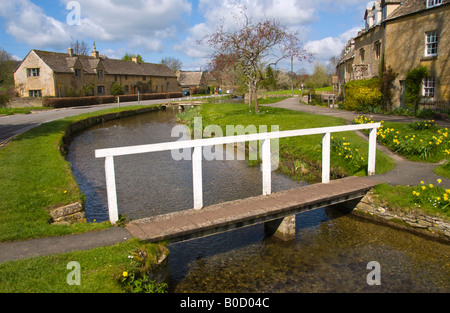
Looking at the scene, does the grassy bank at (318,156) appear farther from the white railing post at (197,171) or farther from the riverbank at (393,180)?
the white railing post at (197,171)

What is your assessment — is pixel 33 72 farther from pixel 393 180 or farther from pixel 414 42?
pixel 393 180

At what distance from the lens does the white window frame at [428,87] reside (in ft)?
77.3

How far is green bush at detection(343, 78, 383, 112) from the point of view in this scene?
26969 millimetres

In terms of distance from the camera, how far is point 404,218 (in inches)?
333

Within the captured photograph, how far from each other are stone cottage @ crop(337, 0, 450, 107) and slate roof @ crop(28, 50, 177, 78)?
134 feet

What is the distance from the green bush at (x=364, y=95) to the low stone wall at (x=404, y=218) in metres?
19.1

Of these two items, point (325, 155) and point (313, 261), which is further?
point (325, 155)

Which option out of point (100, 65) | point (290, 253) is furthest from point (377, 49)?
point (100, 65)

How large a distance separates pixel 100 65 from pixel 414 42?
47.6 metres

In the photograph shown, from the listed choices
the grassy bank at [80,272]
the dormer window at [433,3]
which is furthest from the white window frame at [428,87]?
the grassy bank at [80,272]

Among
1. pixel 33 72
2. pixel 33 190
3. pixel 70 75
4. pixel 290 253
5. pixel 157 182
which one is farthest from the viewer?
pixel 70 75

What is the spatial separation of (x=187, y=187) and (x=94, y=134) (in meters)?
14.7
